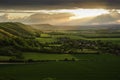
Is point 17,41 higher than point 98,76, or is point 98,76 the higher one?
point 17,41

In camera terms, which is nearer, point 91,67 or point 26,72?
point 26,72

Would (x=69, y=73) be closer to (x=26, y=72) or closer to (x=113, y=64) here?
(x=26, y=72)

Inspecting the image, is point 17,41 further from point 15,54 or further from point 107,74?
point 107,74

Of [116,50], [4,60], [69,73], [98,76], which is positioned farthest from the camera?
[116,50]

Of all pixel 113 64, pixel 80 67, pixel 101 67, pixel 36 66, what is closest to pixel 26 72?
pixel 36 66

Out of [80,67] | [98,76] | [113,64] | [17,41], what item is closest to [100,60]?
[113,64]

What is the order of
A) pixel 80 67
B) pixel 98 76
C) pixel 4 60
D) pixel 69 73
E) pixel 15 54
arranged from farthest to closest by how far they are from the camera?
1. pixel 15 54
2. pixel 4 60
3. pixel 80 67
4. pixel 69 73
5. pixel 98 76
